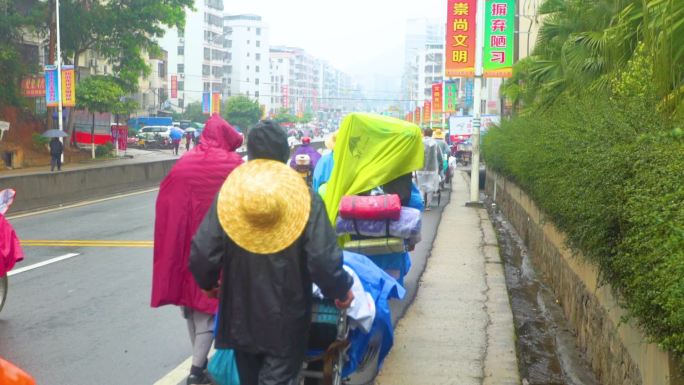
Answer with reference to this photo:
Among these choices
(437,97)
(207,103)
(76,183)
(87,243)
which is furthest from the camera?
(207,103)

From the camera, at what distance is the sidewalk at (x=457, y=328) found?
6414mm

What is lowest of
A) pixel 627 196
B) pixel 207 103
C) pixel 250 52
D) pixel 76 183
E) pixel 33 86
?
pixel 76 183

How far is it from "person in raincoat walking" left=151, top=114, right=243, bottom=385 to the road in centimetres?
92

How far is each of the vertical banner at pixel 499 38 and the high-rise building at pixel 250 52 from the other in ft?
450

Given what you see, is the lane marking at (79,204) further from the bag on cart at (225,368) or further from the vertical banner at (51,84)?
the bag on cart at (225,368)

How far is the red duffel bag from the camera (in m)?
7.21

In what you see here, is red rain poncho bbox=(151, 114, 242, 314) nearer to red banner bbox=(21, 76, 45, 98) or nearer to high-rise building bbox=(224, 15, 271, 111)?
red banner bbox=(21, 76, 45, 98)

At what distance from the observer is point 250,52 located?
16075 cm

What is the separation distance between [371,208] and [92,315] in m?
3.12

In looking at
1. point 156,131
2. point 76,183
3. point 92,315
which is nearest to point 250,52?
point 156,131

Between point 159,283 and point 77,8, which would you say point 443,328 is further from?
point 77,8

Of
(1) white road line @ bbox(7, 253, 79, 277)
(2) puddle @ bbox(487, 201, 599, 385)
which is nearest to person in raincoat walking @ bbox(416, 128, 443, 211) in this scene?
(2) puddle @ bbox(487, 201, 599, 385)

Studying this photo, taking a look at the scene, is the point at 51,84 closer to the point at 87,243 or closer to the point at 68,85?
the point at 68,85

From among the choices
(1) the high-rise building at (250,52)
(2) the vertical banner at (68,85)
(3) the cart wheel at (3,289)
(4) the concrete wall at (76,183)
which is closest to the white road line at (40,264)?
(3) the cart wheel at (3,289)
